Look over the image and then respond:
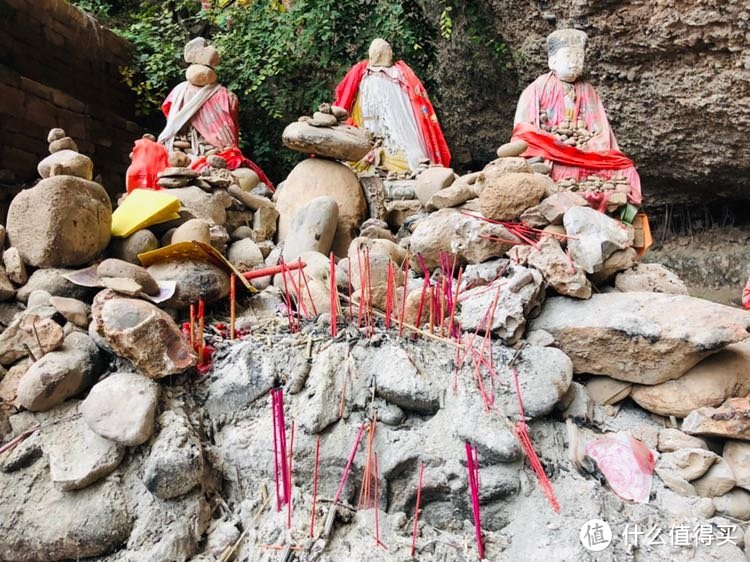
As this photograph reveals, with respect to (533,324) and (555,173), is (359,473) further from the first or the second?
(555,173)

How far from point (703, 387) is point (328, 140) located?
2.43 meters

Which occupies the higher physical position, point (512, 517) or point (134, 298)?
point (134, 298)

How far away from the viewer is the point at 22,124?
4930mm

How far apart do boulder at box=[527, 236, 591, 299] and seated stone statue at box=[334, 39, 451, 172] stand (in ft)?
A: 8.62

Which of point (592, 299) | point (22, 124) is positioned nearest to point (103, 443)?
point (592, 299)

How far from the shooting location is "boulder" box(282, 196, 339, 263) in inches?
118

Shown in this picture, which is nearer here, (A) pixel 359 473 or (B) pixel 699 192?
(A) pixel 359 473

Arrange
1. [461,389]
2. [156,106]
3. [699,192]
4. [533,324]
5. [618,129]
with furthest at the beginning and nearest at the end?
[156,106]
[699,192]
[618,129]
[533,324]
[461,389]

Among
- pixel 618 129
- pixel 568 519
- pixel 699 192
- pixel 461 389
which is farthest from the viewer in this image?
pixel 699 192

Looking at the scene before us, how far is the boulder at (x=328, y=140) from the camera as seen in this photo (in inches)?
135

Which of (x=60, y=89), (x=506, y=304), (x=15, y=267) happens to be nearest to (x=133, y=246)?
(x=15, y=267)

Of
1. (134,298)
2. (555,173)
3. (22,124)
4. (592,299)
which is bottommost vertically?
(592,299)

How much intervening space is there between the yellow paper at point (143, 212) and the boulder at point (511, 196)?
58.3 inches

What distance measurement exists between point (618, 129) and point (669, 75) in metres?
0.75
